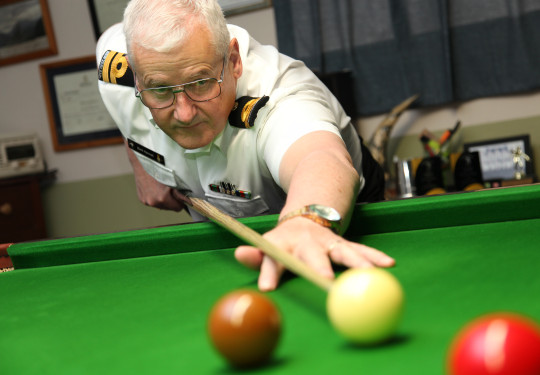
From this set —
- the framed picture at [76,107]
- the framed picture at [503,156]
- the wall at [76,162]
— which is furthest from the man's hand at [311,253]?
the framed picture at [76,107]

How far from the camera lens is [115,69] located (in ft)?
7.48

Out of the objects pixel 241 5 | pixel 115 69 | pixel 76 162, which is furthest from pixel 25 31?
pixel 115 69

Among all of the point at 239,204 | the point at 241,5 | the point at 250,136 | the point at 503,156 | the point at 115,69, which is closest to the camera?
the point at 250,136

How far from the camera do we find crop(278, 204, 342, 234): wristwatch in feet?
4.05

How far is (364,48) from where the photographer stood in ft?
12.4

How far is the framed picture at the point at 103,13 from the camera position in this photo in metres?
4.39

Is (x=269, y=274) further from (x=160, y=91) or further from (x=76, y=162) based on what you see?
(x=76, y=162)

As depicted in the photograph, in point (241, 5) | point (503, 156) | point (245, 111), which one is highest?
point (241, 5)

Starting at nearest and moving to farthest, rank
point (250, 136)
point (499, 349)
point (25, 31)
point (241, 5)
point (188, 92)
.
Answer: point (499, 349) → point (188, 92) → point (250, 136) → point (241, 5) → point (25, 31)

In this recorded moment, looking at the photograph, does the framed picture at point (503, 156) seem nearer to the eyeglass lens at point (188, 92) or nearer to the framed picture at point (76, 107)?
the eyeglass lens at point (188, 92)

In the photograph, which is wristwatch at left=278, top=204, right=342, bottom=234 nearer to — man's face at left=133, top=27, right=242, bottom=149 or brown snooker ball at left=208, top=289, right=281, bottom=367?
brown snooker ball at left=208, top=289, right=281, bottom=367

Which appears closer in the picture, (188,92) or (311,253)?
(311,253)

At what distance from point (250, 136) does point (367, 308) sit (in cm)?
124

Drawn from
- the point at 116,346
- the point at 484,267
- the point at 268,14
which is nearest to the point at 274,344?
the point at 116,346
